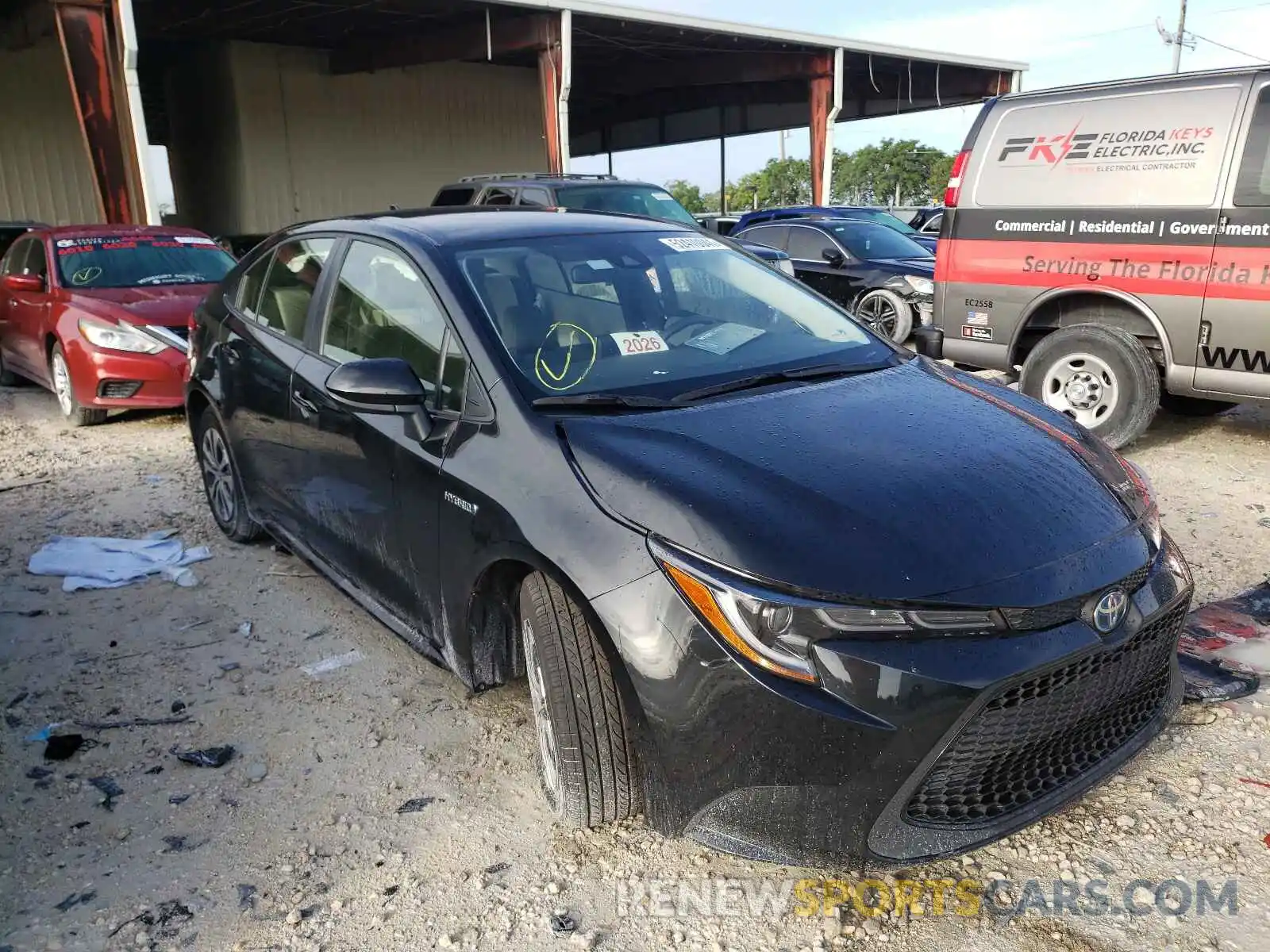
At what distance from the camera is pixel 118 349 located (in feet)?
24.3

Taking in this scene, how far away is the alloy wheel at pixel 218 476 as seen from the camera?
4.86m

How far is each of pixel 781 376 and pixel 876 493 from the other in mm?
809

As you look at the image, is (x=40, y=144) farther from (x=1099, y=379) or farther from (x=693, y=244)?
(x=1099, y=379)

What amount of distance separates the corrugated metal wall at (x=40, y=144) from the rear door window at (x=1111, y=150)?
2005cm

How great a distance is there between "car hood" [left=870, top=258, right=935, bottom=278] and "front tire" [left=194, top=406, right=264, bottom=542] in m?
7.60

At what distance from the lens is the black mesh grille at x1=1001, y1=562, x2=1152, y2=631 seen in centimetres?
210

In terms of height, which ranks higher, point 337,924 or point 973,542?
point 973,542

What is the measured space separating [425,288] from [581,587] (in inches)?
52.4

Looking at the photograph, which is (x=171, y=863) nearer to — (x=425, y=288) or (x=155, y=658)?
(x=155, y=658)

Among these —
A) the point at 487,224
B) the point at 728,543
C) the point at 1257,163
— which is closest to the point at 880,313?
the point at 1257,163

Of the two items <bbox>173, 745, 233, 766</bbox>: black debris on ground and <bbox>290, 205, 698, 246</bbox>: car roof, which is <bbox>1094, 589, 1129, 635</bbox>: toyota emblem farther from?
<bbox>173, 745, 233, 766</bbox>: black debris on ground

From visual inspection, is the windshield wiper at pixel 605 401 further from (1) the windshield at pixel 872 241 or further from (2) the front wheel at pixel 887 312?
(1) the windshield at pixel 872 241

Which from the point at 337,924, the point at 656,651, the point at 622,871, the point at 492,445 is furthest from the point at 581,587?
the point at 337,924

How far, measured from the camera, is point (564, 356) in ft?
9.66
